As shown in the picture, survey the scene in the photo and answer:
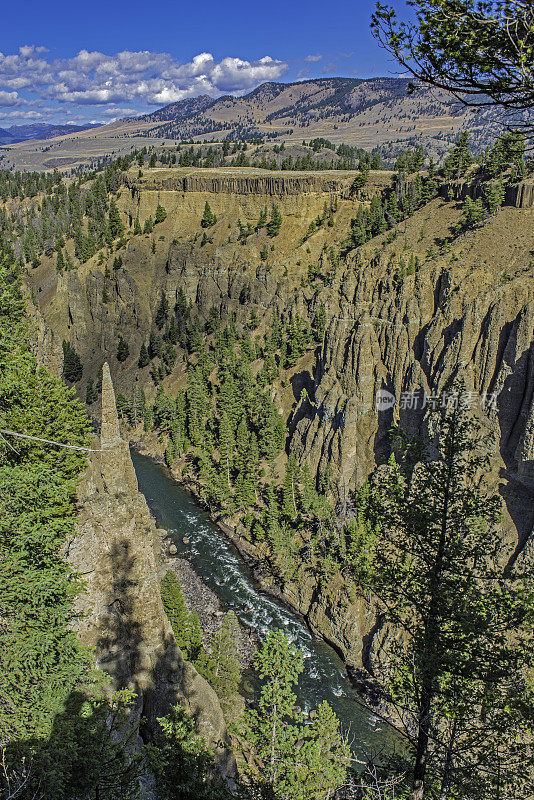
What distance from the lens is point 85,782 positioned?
397 inches

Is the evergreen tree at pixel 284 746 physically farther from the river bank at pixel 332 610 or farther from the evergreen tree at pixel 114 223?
the evergreen tree at pixel 114 223

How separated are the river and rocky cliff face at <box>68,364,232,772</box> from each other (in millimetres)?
8953

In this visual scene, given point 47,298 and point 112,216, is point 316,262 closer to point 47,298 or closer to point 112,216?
point 112,216

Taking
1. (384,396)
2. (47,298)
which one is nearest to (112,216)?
(47,298)

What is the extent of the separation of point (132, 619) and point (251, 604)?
2433 cm

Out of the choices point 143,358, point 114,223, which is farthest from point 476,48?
point 114,223

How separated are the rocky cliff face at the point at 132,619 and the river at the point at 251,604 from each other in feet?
29.4

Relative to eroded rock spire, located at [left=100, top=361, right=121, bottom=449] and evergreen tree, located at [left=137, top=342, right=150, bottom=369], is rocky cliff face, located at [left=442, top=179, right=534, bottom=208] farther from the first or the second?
evergreen tree, located at [left=137, top=342, right=150, bottom=369]

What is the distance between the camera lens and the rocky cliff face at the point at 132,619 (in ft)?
51.6

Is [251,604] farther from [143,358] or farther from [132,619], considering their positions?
[143,358]

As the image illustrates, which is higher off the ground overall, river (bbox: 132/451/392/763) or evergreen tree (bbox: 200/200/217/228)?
evergreen tree (bbox: 200/200/217/228)

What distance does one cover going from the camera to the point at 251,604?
3916cm

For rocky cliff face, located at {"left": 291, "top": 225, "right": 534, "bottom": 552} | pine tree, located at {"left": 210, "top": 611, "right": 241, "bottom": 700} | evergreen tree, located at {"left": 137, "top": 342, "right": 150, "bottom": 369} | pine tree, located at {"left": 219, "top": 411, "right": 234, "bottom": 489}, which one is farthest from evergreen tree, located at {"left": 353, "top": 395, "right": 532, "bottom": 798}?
evergreen tree, located at {"left": 137, "top": 342, "right": 150, "bottom": 369}

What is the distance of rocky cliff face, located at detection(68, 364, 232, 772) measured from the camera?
619 inches
